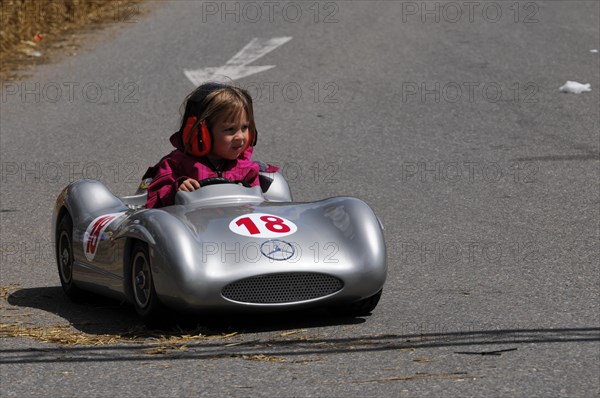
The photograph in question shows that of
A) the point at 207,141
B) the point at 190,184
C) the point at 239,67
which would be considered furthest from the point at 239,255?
the point at 239,67

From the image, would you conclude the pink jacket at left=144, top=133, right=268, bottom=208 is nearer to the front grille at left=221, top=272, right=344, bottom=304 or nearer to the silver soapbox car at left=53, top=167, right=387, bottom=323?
the silver soapbox car at left=53, top=167, right=387, bottom=323

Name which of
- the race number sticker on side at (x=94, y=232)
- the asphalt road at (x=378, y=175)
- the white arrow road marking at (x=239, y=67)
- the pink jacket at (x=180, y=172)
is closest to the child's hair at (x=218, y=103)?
the pink jacket at (x=180, y=172)

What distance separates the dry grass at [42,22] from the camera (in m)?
15.1

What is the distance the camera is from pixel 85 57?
14930mm

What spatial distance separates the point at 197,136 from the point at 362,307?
4.43 ft

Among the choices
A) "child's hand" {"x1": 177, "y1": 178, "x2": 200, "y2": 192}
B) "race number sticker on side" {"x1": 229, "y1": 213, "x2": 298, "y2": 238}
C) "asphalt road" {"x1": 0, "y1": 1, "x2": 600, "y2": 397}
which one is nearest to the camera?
"asphalt road" {"x1": 0, "y1": 1, "x2": 600, "y2": 397}

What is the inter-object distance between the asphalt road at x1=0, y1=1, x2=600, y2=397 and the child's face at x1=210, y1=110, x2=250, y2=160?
1.04m

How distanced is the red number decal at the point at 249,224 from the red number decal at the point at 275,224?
0.06m

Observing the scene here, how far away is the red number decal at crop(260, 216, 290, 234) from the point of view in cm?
607

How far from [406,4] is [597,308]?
11171mm

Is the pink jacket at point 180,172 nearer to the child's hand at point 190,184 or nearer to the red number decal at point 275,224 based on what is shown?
the child's hand at point 190,184

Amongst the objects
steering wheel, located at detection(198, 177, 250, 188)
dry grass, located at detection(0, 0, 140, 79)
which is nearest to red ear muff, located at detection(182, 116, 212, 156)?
steering wheel, located at detection(198, 177, 250, 188)

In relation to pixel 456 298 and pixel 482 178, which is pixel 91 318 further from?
pixel 482 178

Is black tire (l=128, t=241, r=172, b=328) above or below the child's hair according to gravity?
below
